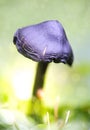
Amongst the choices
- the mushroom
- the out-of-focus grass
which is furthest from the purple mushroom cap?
the out-of-focus grass

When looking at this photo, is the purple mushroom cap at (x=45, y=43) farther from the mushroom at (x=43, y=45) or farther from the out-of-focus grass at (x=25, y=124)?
the out-of-focus grass at (x=25, y=124)

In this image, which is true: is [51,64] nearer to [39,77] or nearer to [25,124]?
[39,77]

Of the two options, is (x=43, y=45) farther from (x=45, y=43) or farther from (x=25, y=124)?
(x=25, y=124)

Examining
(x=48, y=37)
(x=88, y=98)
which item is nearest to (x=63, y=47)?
(x=48, y=37)

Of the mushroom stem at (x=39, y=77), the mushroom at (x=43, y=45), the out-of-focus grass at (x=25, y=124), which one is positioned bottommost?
the out-of-focus grass at (x=25, y=124)

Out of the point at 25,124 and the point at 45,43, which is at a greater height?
the point at 45,43

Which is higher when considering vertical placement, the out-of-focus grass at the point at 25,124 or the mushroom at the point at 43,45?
the mushroom at the point at 43,45

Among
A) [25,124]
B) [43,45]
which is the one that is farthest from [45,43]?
[25,124]

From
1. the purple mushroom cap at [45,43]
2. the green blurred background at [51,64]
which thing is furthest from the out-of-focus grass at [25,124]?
the purple mushroom cap at [45,43]
